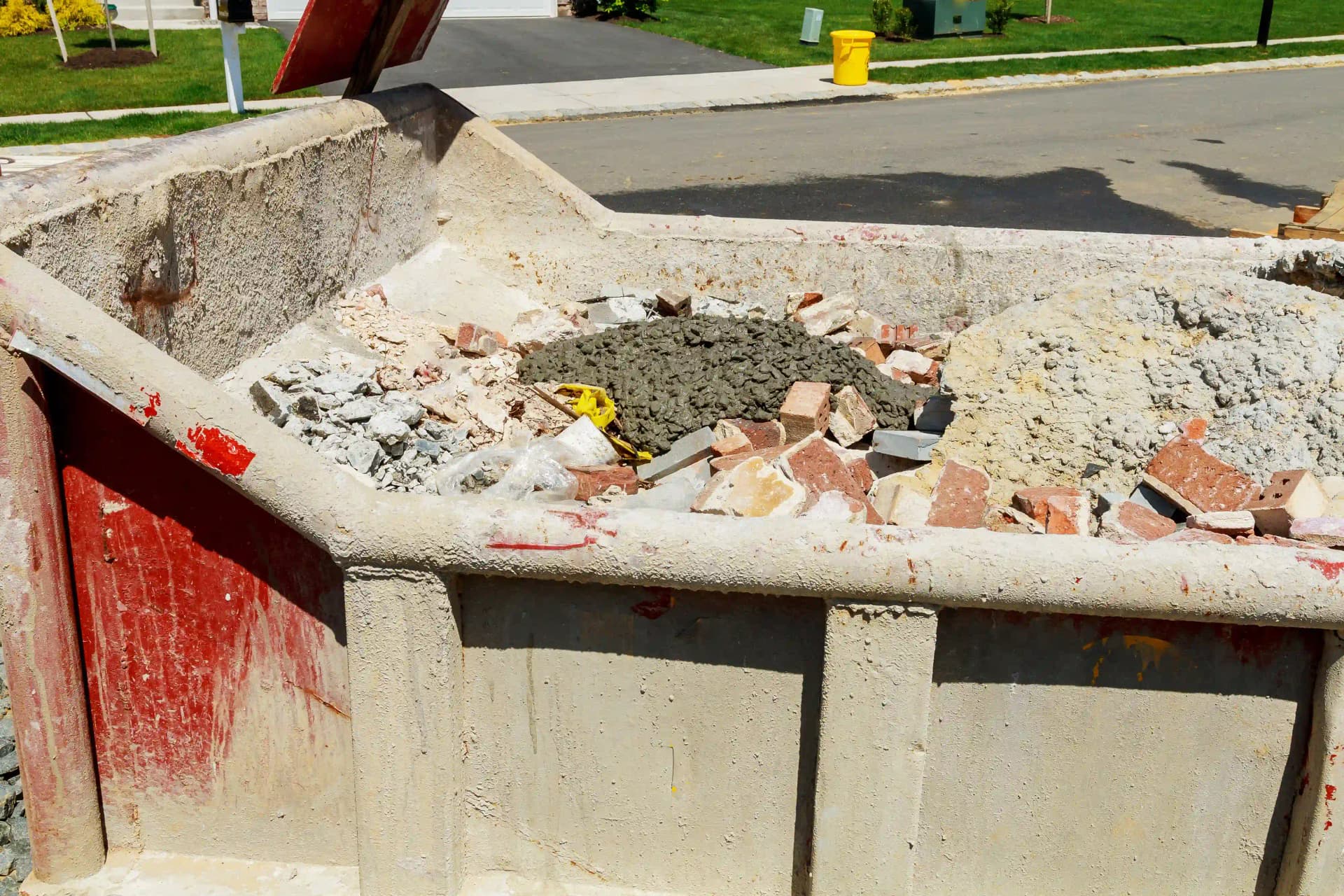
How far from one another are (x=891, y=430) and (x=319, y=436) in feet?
7.21

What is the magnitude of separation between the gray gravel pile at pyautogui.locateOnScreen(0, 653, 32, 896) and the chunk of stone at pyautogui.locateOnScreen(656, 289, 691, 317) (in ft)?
11.0

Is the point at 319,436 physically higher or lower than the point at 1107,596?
lower

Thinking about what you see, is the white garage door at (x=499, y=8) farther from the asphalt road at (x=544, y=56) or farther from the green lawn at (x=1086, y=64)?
the green lawn at (x=1086, y=64)

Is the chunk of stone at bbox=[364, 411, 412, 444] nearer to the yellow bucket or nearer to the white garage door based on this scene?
the yellow bucket

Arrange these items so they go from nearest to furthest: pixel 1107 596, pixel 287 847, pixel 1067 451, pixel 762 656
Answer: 1. pixel 1107 596
2. pixel 762 656
3. pixel 287 847
4. pixel 1067 451

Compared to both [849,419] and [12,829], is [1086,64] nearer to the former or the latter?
[849,419]

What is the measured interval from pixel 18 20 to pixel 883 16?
51.6ft

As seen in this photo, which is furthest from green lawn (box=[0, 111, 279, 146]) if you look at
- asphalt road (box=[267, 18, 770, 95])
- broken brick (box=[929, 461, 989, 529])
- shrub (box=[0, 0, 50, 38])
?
broken brick (box=[929, 461, 989, 529])

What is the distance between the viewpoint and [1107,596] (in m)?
2.53

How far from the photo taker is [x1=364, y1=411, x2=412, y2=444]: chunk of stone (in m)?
4.42

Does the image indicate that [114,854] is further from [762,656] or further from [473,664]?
[762,656]

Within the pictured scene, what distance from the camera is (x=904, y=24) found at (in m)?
23.2

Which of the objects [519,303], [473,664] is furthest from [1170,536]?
[519,303]

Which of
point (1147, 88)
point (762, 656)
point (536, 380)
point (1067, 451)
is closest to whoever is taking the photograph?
point (762, 656)
